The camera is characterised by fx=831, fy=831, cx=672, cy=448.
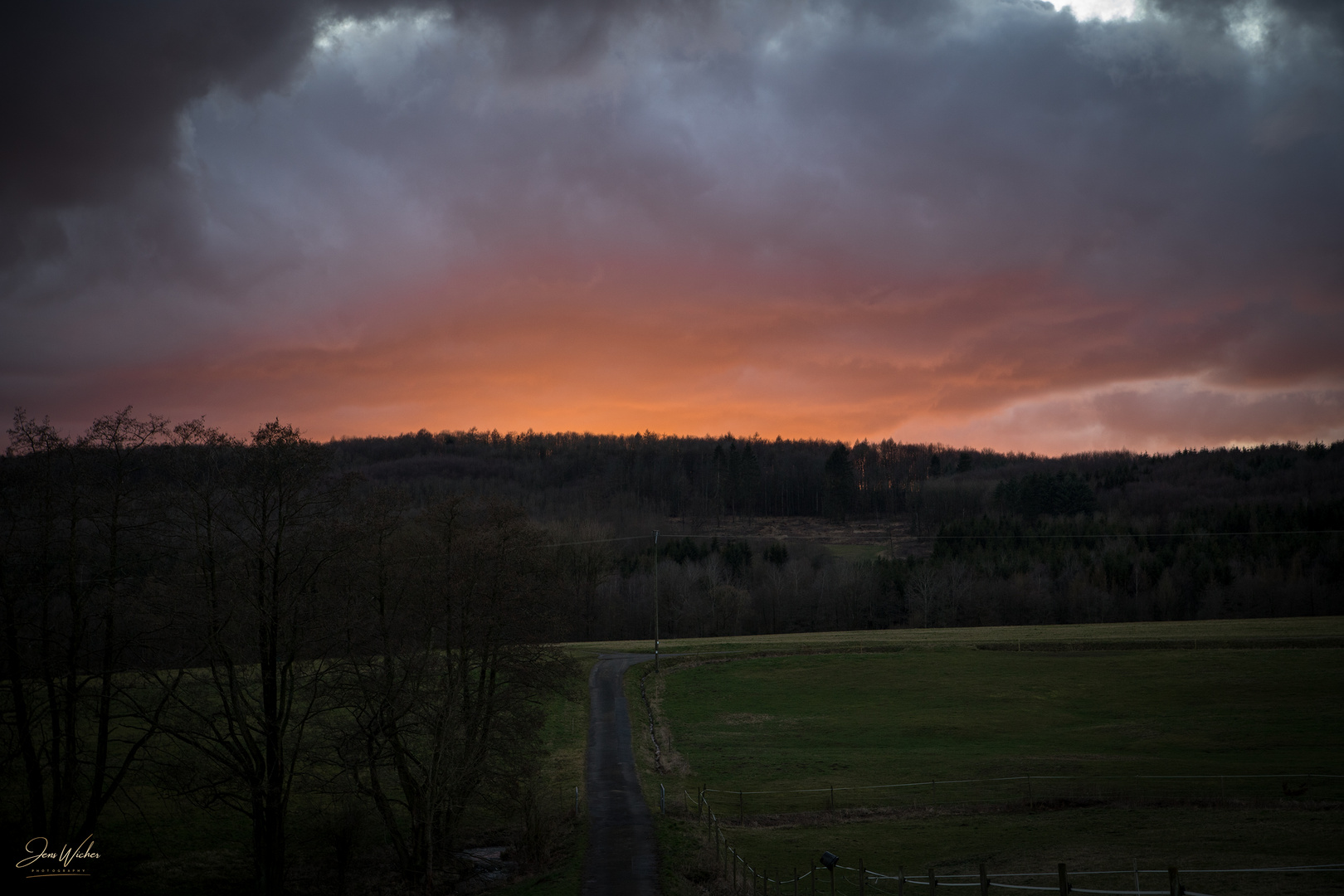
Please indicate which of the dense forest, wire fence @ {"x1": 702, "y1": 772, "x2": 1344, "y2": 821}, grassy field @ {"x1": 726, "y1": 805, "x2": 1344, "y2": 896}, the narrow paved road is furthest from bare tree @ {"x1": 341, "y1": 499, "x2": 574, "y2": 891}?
the dense forest

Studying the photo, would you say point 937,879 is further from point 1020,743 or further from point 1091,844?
point 1020,743

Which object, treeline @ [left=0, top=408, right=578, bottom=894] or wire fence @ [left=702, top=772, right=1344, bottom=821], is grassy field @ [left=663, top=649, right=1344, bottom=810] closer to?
wire fence @ [left=702, top=772, right=1344, bottom=821]

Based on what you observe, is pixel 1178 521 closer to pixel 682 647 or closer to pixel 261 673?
pixel 682 647

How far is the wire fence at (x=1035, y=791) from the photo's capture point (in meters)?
33.6

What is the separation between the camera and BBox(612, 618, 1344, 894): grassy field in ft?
92.3

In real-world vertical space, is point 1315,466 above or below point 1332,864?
above

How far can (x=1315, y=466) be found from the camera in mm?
170500

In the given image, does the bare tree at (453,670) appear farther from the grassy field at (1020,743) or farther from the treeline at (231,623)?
the grassy field at (1020,743)

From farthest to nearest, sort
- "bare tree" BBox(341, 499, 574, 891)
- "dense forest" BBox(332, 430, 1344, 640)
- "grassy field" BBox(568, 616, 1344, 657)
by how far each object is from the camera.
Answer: "dense forest" BBox(332, 430, 1344, 640) → "grassy field" BBox(568, 616, 1344, 657) → "bare tree" BBox(341, 499, 574, 891)

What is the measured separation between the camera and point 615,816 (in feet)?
117

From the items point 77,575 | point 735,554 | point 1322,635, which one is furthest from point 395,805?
point 735,554

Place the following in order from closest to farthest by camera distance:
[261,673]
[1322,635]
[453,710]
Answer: [261,673]
[453,710]
[1322,635]

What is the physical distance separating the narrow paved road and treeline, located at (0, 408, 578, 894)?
3272 millimetres

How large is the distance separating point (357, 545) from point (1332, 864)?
3014 cm
